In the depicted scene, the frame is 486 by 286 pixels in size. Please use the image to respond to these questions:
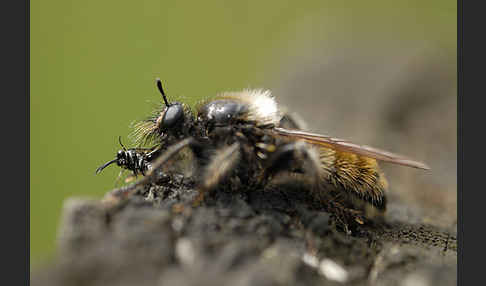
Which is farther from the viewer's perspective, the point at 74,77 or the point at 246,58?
the point at 246,58

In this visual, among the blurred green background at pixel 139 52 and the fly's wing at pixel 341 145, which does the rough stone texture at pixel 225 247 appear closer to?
the fly's wing at pixel 341 145

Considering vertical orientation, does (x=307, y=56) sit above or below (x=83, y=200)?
above

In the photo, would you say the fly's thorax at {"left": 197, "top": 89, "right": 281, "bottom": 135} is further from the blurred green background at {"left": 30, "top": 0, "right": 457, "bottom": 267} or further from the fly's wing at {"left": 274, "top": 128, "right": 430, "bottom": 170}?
the blurred green background at {"left": 30, "top": 0, "right": 457, "bottom": 267}

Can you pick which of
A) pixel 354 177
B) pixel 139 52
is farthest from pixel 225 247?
pixel 139 52

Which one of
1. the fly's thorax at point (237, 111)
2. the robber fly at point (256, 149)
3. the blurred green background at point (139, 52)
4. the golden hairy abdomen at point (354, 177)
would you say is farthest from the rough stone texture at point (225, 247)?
the blurred green background at point (139, 52)

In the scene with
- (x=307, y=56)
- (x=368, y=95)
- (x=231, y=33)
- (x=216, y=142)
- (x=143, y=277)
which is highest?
(x=231, y=33)

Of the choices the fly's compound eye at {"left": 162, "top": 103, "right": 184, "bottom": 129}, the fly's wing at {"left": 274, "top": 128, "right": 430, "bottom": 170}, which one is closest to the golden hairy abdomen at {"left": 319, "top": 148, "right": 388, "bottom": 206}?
the fly's wing at {"left": 274, "top": 128, "right": 430, "bottom": 170}

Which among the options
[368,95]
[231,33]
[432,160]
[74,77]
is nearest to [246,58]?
[231,33]

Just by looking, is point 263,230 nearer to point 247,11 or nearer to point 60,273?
point 60,273

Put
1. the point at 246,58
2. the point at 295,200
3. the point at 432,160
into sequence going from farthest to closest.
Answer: the point at 246,58 → the point at 432,160 → the point at 295,200
